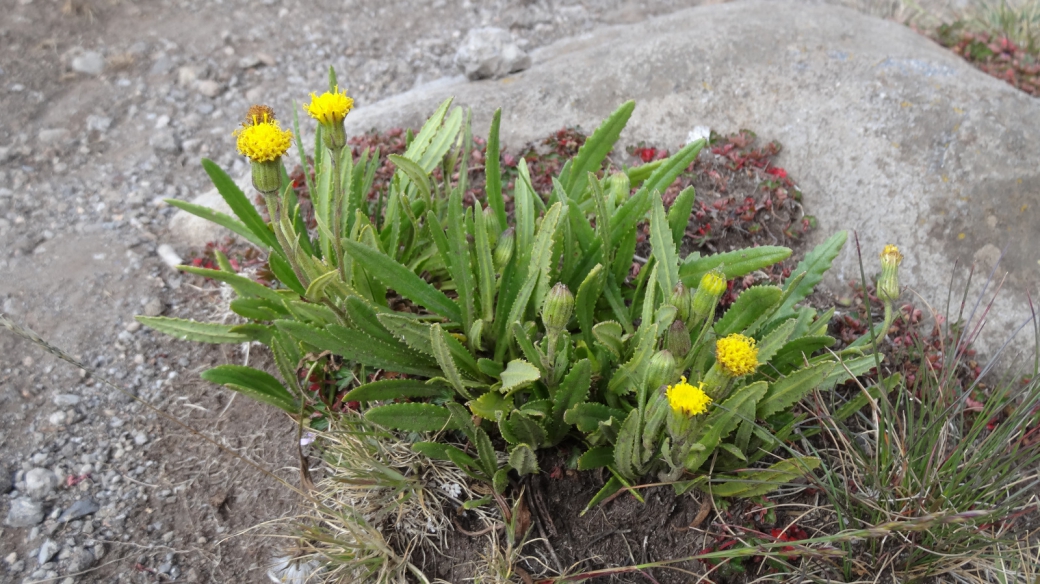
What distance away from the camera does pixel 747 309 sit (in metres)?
2.27

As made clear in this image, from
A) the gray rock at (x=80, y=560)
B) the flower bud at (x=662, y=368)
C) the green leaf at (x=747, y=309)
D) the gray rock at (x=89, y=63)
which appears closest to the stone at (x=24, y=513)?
the gray rock at (x=80, y=560)

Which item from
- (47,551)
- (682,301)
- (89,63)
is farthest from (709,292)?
(89,63)

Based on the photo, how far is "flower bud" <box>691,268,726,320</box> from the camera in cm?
195

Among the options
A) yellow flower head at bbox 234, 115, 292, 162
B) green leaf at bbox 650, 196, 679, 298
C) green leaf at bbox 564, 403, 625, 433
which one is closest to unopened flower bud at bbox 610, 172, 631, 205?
green leaf at bbox 650, 196, 679, 298

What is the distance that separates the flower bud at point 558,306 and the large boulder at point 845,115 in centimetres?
167

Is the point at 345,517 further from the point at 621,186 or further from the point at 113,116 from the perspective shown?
the point at 113,116

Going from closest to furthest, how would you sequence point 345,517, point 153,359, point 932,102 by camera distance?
point 345,517 → point 153,359 → point 932,102

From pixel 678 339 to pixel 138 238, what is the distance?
271 centimetres

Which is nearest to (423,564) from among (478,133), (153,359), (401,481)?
(401,481)

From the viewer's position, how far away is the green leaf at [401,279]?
221cm

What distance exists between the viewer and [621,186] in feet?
8.58

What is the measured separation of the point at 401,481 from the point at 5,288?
2.10m

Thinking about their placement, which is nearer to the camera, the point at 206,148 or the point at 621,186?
the point at 621,186

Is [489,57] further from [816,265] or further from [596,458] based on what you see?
[596,458]
